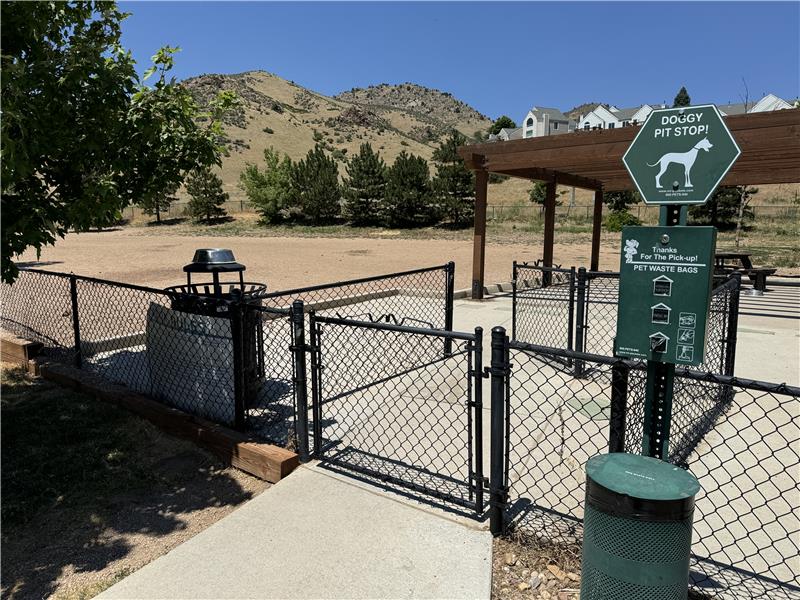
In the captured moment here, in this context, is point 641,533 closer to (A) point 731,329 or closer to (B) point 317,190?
(A) point 731,329

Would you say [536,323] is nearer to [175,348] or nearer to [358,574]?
[175,348]

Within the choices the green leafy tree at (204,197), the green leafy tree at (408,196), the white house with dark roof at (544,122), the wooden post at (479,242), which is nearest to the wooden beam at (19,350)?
the wooden post at (479,242)

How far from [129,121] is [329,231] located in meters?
38.0

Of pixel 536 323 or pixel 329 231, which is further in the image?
pixel 329 231

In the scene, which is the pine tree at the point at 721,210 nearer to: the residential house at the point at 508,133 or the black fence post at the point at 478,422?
the black fence post at the point at 478,422

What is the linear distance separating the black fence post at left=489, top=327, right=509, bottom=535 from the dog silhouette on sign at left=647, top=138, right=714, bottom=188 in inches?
41.0

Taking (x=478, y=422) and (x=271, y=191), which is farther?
(x=271, y=191)

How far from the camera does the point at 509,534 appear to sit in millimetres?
2861

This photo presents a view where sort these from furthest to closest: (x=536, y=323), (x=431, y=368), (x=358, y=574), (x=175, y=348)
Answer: (x=536, y=323), (x=431, y=368), (x=175, y=348), (x=358, y=574)

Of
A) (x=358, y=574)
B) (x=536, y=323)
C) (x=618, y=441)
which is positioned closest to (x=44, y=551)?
(x=358, y=574)

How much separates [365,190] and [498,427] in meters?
41.9

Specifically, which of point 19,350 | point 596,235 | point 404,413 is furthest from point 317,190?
point 404,413

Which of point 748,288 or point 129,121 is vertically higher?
point 129,121

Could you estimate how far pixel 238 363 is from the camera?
165 inches
